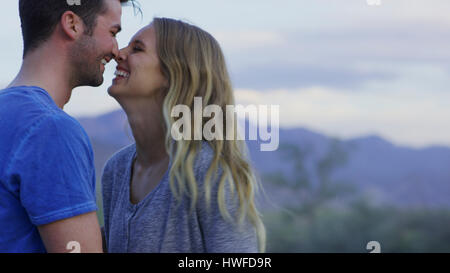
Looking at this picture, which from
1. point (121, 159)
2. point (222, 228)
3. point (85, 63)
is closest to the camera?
point (222, 228)

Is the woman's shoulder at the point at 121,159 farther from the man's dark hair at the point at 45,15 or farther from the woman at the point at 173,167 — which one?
the man's dark hair at the point at 45,15

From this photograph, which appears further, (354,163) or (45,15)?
(354,163)

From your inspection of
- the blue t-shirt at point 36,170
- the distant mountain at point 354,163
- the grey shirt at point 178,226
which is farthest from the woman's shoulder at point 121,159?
the distant mountain at point 354,163

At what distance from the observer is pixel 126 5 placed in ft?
9.68

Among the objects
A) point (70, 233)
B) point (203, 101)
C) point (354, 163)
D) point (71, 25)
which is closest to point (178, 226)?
point (70, 233)

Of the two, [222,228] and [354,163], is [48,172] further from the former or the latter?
[354,163]

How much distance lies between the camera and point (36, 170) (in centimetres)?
183

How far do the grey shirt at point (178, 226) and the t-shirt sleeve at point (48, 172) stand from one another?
461mm

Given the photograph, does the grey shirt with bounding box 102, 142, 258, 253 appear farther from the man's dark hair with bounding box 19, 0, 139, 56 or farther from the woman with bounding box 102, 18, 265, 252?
the man's dark hair with bounding box 19, 0, 139, 56

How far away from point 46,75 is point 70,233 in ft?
2.30

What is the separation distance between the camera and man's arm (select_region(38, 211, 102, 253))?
187 cm

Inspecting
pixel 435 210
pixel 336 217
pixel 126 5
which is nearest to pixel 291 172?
pixel 336 217

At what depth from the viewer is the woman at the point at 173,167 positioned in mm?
2211
